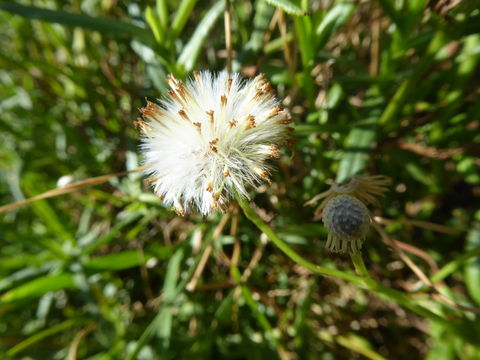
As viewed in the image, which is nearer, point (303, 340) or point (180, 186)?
point (180, 186)

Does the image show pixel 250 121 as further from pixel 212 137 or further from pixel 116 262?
pixel 116 262

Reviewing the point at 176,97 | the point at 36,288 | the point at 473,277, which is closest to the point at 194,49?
the point at 176,97

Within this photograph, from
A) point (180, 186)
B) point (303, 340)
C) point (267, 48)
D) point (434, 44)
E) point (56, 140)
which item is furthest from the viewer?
point (56, 140)

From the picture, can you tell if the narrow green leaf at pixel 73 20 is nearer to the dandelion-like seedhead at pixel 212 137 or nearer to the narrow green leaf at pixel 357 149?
the dandelion-like seedhead at pixel 212 137

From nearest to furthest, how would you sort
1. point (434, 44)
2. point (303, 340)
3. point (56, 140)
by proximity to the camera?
point (434, 44) → point (303, 340) → point (56, 140)

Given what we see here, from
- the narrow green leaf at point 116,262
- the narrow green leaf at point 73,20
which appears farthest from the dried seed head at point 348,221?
the narrow green leaf at point 116,262

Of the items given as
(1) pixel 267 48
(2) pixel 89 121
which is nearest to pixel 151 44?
(1) pixel 267 48

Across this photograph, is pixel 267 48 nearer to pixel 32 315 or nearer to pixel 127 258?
pixel 127 258
